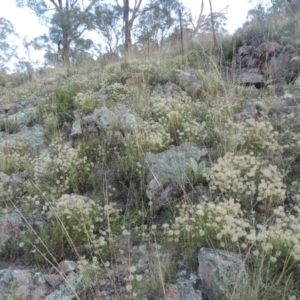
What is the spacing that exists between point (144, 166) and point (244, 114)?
163cm

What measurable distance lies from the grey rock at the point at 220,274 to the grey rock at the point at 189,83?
11.3 ft

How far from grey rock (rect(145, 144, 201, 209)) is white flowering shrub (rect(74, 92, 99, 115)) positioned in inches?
73.6

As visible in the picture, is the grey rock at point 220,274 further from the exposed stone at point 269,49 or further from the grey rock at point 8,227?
the exposed stone at point 269,49

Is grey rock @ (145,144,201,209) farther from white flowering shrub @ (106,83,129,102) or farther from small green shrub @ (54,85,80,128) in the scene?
small green shrub @ (54,85,80,128)

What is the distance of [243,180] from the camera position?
2.48m

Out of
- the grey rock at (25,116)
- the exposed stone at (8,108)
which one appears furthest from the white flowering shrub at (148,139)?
the exposed stone at (8,108)

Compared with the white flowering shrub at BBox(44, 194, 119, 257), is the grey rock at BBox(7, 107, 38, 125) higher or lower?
higher

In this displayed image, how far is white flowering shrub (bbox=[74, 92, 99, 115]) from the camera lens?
462cm

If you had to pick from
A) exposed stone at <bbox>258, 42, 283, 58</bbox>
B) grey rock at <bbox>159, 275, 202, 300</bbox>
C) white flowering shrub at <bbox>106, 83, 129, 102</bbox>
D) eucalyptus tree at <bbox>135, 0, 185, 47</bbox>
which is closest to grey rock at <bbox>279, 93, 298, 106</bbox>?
exposed stone at <bbox>258, 42, 283, 58</bbox>

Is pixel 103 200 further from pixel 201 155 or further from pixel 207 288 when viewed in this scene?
pixel 207 288

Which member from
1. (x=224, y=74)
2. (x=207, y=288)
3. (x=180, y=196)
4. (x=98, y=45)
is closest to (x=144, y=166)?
(x=180, y=196)

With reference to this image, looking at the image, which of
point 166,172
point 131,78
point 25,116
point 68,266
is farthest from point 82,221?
point 131,78

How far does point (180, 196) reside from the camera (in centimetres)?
268

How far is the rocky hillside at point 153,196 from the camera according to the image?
5.98 feet
